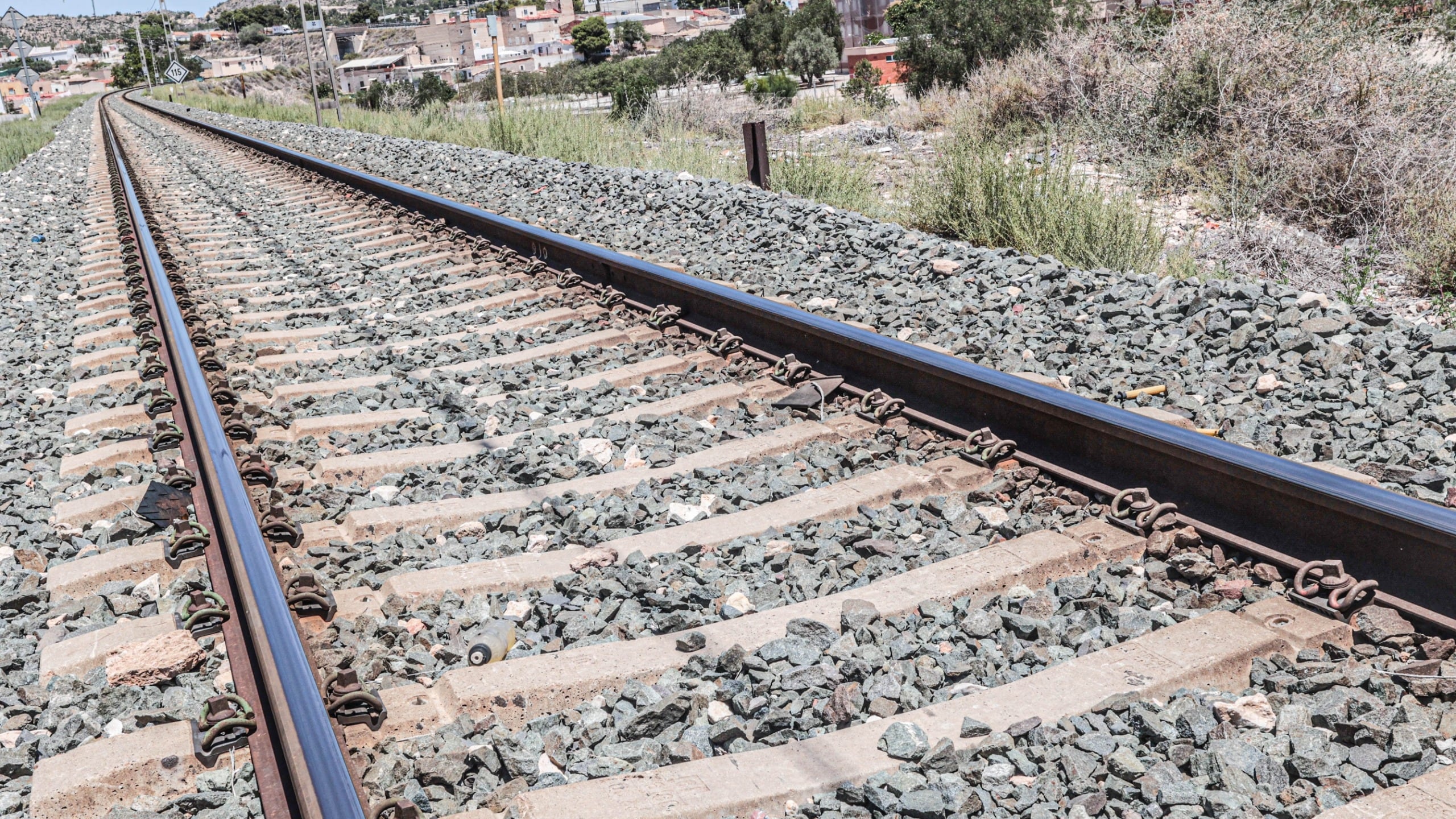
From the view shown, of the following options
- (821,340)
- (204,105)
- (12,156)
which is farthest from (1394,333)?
(204,105)

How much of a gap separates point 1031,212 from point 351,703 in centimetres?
570

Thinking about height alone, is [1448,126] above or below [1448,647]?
above

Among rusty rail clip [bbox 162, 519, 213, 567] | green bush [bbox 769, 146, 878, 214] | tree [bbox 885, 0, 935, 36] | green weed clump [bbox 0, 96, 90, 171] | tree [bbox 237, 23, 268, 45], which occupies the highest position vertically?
tree [bbox 237, 23, 268, 45]

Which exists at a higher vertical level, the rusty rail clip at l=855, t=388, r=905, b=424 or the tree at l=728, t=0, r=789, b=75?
the tree at l=728, t=0, r=789, b=75

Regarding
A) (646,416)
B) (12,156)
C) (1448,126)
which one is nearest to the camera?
(646,416)

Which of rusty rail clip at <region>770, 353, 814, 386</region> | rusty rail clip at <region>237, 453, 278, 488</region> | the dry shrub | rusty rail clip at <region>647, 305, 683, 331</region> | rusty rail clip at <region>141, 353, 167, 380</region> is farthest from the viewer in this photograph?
the dry shrub

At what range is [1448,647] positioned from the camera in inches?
96.4

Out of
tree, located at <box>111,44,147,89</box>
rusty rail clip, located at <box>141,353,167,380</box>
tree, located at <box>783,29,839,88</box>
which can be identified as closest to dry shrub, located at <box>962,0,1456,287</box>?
rusty rail clip, located at <box>141,353,167,380</box>

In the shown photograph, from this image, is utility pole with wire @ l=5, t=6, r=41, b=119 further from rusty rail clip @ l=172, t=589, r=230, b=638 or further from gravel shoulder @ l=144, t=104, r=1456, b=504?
rusty rail clip @ l=172, t=589, r=230, b=638

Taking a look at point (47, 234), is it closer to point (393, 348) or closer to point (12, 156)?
point (393, 348)

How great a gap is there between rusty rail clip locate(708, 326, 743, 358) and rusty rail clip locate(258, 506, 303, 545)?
2.16m

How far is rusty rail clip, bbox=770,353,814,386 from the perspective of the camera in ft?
15.1

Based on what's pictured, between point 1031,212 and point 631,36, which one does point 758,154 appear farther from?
point 631,36

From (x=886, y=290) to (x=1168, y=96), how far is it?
7.02 metres
